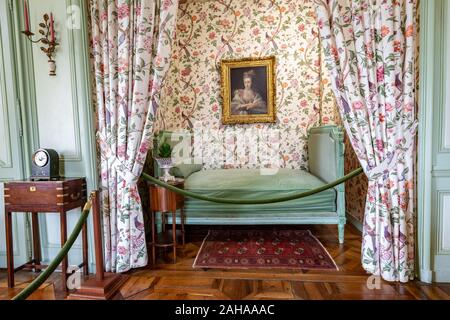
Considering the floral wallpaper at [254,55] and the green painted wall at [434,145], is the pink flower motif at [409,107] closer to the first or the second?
the green painted wall at [434,145]

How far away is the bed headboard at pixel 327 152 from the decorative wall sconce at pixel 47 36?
2.71 meters

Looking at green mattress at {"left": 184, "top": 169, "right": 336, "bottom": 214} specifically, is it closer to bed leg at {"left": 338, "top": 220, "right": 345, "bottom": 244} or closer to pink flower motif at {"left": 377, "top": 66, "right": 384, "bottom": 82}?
bed leg at {"left": 338, "top": 220, "right": 345, "bottom": 244}

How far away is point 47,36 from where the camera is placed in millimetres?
2078

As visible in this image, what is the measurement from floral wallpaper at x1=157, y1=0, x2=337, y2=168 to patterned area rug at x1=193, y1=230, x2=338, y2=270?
1.31m

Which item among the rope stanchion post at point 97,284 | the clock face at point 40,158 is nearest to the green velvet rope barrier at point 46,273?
the rope stanchion post at point 97,284

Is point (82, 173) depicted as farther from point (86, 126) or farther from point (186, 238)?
point (186, 238)

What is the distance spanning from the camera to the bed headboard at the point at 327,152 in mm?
2512

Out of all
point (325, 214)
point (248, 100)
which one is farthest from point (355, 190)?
point (248, 100)

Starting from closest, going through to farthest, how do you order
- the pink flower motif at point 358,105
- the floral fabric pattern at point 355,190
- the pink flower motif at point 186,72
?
1. the pink flower motif at point 358,105
2. the floral fabric pattern at point 355,190
3. the pink flower motif at point 186,72

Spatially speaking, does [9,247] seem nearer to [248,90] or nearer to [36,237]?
[36,237]

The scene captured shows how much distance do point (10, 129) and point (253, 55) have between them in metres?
3.19

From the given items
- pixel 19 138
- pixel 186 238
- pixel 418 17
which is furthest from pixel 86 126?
pixel 418 17

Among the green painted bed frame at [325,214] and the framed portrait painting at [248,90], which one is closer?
the green painted bed frame at [325,214]

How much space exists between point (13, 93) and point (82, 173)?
921 millimetres
